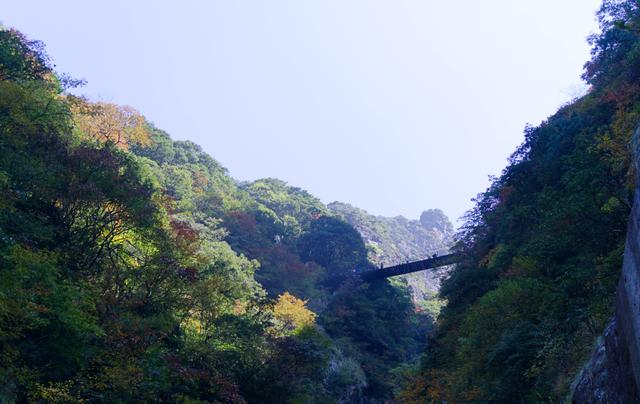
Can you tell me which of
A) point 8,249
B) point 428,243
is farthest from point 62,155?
point 428,243

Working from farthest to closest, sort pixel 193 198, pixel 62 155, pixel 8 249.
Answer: pixel 193 198 → pixel 62 155 → pixel 8 249

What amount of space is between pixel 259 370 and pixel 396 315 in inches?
818

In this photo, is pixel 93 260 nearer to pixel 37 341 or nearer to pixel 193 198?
pixel 37 341

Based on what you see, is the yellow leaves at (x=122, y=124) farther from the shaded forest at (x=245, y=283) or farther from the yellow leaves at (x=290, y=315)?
the yellow leaves at (x=290, y=315)

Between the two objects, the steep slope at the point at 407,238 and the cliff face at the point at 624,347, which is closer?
the cliff face at the point at 624,347

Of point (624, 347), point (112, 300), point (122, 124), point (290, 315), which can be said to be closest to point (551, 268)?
point (624, 347)

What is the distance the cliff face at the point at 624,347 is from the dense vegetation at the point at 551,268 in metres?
1.87

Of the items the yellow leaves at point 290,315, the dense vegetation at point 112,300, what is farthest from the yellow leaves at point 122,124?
the yellow leaves at point 290,315

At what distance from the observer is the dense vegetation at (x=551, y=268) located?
36.7ft

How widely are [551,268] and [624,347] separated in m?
7.74

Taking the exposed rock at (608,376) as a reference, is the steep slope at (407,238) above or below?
above

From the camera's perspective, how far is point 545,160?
65.9 ft

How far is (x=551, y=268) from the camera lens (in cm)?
1427

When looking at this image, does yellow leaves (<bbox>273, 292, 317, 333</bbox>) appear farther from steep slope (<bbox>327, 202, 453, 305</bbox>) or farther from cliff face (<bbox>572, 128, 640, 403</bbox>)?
cliff face (<bbox>572, 128, 640, 403</bbox>)
